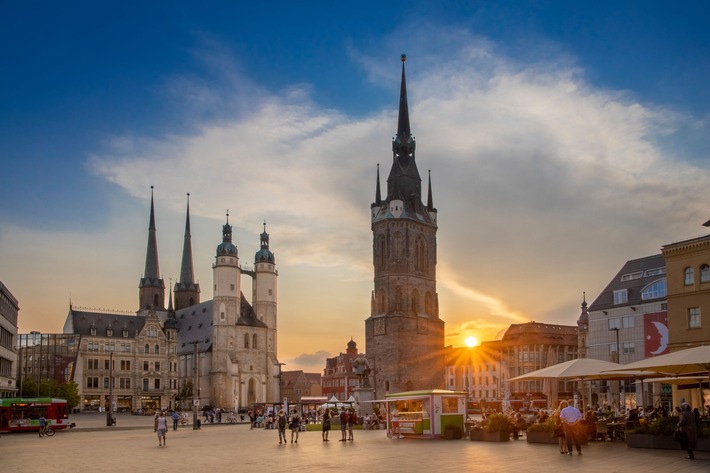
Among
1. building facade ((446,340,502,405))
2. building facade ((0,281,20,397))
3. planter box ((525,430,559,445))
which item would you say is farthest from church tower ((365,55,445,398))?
planter box ((525,430,559,445))

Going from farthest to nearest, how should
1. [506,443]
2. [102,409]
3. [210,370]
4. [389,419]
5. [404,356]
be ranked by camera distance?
[210,370]
[102,409]
[404,356]
[389,419]
[506,443]

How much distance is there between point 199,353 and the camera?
390 feet

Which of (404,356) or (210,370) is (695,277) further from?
(210,370)

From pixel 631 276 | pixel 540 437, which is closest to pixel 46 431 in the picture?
pixel 540 437

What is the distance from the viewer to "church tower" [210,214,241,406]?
373ft

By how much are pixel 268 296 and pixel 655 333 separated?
71.3 meters

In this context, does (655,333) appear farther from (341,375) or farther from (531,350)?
(341,375)

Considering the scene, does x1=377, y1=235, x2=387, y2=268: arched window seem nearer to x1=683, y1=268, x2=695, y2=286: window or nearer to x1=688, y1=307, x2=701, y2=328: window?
x1=683, y1=268, x2=695, y2=286: window

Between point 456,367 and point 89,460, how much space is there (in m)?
118

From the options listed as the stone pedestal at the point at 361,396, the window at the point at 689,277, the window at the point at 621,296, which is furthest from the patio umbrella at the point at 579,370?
the window at the point at 621,296

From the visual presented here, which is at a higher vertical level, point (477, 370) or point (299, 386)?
point (477, 370)

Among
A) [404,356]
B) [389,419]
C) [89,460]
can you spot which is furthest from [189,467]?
[404,356]

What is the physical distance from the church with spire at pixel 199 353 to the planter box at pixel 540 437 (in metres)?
86.1

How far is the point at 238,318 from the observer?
117m
